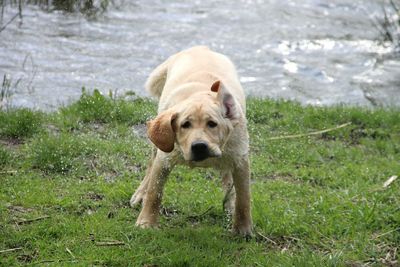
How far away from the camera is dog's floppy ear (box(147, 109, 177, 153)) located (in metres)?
5.11

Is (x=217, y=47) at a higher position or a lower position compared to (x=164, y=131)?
lower

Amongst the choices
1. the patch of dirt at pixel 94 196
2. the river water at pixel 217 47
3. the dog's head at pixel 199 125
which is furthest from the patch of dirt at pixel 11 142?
the dog's head at pixel 199 125

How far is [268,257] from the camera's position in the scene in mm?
5395

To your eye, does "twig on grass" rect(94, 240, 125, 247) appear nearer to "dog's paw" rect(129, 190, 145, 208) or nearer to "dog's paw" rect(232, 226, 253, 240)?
"dog's paw" rect(129, 190, 145, 208)

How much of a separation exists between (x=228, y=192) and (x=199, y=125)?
1.10m

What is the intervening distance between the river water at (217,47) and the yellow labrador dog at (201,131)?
376cm

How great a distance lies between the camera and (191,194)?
6.57 meters

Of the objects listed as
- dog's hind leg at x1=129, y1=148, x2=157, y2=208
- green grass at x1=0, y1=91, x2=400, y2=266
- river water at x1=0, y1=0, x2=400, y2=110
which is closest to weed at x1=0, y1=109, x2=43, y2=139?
green grass at x1=0, y1=91, x2=400, y2=266

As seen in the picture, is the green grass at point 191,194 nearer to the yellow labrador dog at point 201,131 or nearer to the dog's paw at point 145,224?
the dog's paw at point 145,224

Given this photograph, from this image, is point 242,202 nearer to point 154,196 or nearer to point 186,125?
point 154,196

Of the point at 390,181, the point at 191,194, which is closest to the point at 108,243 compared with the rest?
the point at 191,194

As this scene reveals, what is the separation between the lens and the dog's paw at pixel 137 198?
246 inches

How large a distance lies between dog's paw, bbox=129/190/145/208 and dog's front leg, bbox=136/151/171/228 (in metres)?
0.49

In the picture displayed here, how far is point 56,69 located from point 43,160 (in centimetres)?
474
